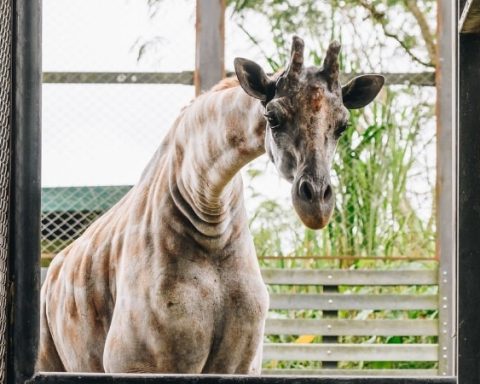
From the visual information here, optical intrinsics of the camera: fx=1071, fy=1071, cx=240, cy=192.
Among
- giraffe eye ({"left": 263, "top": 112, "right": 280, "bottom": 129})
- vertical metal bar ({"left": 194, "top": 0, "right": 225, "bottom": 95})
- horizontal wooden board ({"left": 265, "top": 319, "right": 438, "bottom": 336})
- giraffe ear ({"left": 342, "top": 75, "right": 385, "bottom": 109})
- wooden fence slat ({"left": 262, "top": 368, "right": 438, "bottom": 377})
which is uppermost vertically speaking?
vertical metal bar ({"left": 194, "top": 0, "right": 225, "bottom": 95})

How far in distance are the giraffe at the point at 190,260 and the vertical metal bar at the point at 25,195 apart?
109 centimetres

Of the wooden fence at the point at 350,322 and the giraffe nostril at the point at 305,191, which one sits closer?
the giraffe nostril at the point at 305,191

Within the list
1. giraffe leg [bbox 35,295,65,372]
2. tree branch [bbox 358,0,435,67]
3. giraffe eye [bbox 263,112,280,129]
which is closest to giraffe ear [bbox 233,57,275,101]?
giraffe eye [bbox 263,112,280,129]

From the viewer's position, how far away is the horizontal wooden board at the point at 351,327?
6.97 meters

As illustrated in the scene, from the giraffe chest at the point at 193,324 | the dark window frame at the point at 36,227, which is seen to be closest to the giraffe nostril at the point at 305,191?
the dark window frame at the point at 36,227

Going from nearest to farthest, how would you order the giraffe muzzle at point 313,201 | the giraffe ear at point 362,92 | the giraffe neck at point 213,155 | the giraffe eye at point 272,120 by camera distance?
the giraffe muzzle at point 313,201
the giraffe eye at point 272,120
the giraffe ear at point 362,92
the giraffe neck at point 213,155

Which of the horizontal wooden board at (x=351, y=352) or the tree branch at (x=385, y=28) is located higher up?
the tree branch at (x=385, y=28)

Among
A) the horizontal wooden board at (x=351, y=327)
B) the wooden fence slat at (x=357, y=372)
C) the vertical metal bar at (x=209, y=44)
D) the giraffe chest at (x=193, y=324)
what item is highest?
the vertical metal bar at (x=209, y=44)

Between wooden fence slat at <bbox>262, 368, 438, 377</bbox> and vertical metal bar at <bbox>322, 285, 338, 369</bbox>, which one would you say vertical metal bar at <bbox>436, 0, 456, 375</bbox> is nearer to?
wooden fence slat at <bbox>262, 368, 438, 377</bbox>

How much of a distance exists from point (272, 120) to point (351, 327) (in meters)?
3.74

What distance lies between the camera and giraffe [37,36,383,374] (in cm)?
397

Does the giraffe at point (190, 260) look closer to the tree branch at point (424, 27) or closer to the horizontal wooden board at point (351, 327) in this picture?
the horizontal wooden board at point (351, 327)

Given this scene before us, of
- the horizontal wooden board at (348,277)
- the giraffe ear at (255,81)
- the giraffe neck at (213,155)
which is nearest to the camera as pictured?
the giraffe ear at (255,81)

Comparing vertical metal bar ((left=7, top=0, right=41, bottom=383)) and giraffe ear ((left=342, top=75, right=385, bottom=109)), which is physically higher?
giraffe ear ((left=342, top=75, right=385, bottom=109))
